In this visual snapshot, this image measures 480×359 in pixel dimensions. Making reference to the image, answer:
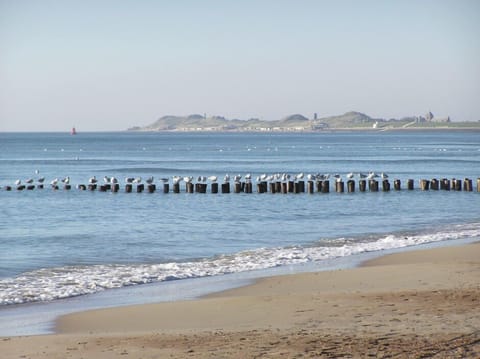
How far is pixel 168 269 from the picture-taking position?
1845 centimetres

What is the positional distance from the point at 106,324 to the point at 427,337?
4.53m

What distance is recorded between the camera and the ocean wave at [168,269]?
51.7 feet

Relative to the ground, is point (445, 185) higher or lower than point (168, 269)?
lower

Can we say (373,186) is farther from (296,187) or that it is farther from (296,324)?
(296,324)

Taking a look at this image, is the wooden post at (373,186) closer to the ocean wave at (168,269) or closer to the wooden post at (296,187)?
the wooden post at (296,187)

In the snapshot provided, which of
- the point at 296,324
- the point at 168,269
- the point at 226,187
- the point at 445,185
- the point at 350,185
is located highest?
the point at 296,324

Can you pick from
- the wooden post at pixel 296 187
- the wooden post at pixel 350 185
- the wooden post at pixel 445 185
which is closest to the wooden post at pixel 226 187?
the wooden post at pixel 296 187

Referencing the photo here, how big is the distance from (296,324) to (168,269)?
734 centimetres

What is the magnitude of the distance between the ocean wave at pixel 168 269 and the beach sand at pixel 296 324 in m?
2.35

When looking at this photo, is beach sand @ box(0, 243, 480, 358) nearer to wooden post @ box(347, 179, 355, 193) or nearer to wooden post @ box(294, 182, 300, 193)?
wooden post @ box(294, 182, 300, 193)

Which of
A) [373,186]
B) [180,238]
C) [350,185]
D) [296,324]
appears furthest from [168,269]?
[373,186]

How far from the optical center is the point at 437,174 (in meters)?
61.9

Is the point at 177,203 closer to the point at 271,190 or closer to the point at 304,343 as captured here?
the point at 271,190

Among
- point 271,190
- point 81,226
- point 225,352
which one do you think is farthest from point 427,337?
point 271,190
